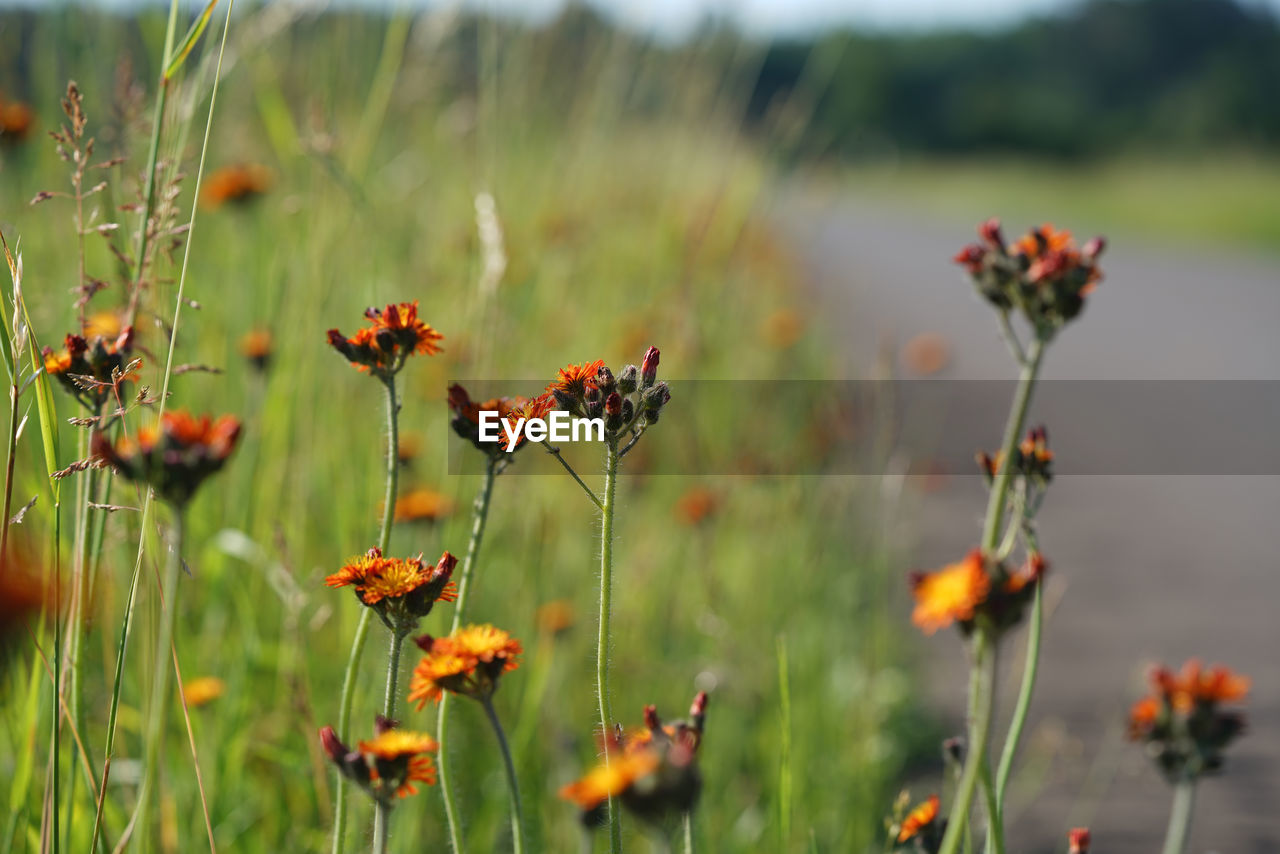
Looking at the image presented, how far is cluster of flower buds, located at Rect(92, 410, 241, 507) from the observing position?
756 millimetres

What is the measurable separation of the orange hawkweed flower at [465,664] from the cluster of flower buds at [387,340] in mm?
298

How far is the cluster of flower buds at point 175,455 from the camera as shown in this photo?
756 mm

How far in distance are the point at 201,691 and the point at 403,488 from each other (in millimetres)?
A: 734

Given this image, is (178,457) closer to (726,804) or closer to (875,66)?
(726,804)

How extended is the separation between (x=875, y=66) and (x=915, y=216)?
20.8 metres

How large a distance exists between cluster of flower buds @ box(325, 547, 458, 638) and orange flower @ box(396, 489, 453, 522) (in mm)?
888

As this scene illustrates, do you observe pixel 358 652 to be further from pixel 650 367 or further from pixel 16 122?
pixel 16 122

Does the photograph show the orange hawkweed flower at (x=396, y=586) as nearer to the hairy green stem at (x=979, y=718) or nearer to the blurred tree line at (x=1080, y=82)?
the hairy green stem at (x=979, y=718)

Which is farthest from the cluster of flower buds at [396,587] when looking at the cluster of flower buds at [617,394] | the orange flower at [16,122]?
the orange flower at [16,122]

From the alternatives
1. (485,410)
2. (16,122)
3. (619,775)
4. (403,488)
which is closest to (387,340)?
(485,410)

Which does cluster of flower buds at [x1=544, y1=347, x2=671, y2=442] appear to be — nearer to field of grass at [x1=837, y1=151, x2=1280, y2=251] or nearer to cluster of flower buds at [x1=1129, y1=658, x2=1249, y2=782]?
cluster of flower buds at [x1=1129, y1=658, x2=1249, y2=782]

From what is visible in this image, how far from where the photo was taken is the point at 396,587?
91 cm

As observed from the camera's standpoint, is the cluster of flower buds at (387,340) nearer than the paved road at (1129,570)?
Yes

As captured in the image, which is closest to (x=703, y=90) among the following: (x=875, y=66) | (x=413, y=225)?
(x=413, y=225)
